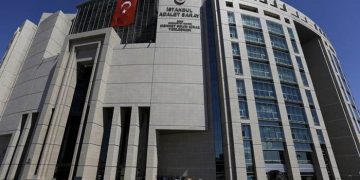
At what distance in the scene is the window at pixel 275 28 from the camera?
1763 inches

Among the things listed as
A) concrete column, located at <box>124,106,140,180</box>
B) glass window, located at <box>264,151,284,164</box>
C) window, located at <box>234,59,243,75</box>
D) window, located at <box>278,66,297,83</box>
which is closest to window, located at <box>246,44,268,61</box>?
window, located at <box>234,59,243,75</box>

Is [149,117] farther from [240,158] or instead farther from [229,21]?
[229,21]

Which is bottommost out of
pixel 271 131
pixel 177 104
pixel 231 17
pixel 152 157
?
pixel 152 157

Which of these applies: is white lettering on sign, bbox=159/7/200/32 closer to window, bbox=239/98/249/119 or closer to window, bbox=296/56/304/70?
window, bbox=239/98/249/119

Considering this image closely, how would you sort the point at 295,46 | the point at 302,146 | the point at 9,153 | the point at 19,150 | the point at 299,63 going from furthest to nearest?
the point at 295,46 → the point at 299,63 → the point at 9,153 → the point at 19,150 → the point at 302,146

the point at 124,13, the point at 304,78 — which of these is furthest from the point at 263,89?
the point at 124,13

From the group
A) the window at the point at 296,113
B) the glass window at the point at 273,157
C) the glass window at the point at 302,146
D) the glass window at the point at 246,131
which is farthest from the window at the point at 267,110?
the glass window at the point at 273,157

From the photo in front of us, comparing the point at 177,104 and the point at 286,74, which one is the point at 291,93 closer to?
the point at 286,74

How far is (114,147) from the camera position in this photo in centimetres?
3256

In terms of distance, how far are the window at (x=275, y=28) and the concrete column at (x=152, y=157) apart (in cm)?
3060

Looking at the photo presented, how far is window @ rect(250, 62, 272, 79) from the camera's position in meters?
38.6

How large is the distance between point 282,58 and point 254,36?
266 inches

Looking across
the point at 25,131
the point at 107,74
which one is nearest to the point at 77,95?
the point at 107,74

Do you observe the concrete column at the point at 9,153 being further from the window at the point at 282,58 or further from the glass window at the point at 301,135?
the window at the point at 282,58
